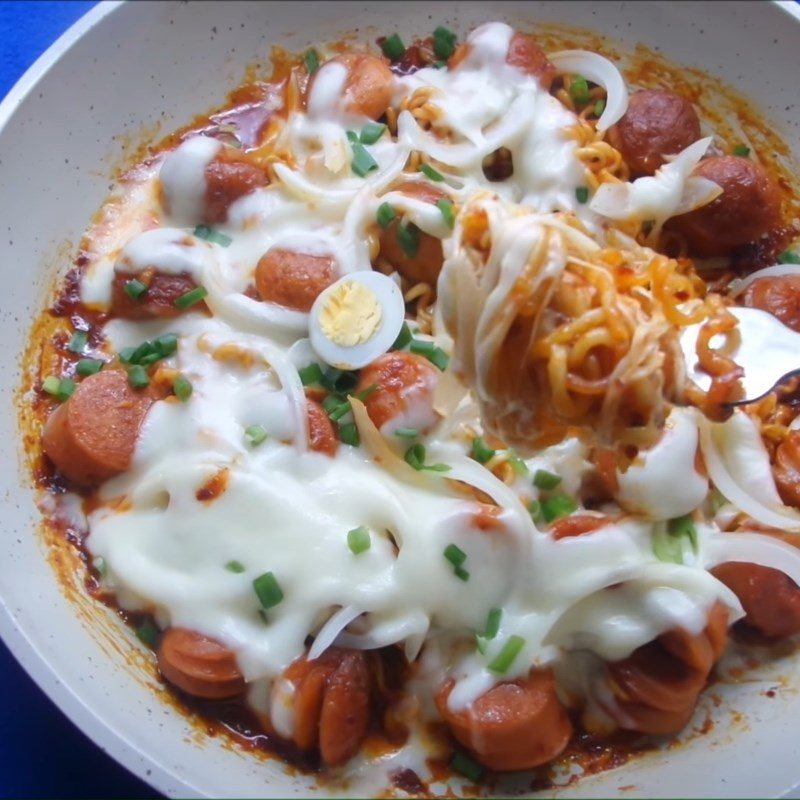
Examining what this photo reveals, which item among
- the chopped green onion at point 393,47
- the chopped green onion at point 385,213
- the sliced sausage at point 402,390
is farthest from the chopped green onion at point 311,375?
the chopped green onion at point 393,47

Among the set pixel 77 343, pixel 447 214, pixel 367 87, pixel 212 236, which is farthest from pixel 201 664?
pixel 367 87

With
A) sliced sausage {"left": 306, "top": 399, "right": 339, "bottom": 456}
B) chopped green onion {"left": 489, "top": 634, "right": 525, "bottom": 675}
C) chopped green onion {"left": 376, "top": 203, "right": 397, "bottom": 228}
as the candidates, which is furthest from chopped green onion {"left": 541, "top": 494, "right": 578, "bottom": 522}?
chopped green onion {"left": 376, "top": 203, "right": 397, "bottom": 228}

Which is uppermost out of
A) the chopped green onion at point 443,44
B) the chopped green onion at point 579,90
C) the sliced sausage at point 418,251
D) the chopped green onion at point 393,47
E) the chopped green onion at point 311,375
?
the chopped green onion at point 579,90

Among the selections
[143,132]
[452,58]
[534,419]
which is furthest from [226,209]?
[534,419]

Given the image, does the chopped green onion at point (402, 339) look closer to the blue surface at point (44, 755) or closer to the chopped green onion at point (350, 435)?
the chopped green onion at point (350, 435)

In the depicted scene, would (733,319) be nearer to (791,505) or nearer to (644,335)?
(644,335)

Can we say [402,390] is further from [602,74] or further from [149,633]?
[602,74]
